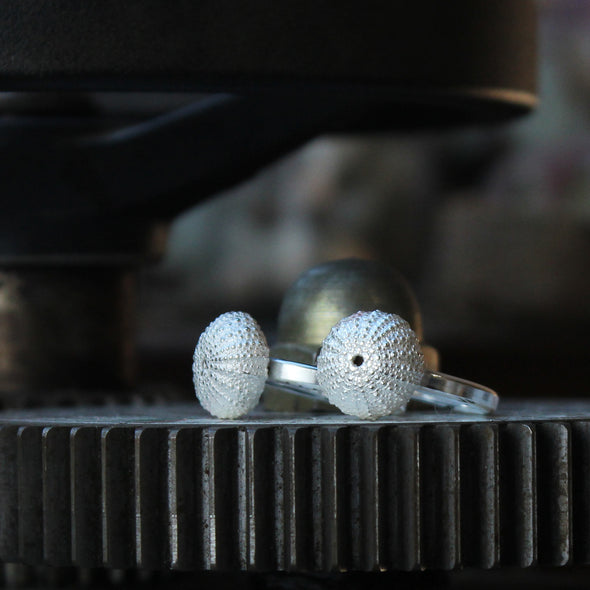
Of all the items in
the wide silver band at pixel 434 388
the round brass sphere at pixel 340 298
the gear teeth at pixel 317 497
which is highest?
the round brass sphere at pixel 340 298

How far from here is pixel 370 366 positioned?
566 mm

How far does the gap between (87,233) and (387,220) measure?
33.3 inches

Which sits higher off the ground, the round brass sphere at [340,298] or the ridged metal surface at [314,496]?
the round brass sphere at [340,298]

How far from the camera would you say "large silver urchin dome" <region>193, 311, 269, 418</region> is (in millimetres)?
589

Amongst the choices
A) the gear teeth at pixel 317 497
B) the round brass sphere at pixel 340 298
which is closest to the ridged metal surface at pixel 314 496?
the gear teeth at pixel 317 497

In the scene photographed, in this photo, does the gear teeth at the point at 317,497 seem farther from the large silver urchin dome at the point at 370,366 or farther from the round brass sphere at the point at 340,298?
the round brass sphere at the point at 340,298

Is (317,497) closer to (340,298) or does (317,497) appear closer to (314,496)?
(314,496)

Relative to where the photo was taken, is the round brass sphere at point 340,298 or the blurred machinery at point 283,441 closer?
the blurred machinery at point 283,441

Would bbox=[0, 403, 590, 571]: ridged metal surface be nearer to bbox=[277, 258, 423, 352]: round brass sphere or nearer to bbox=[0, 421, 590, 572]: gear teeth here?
bbox=[0, 421, 590, 572]: gear teeth

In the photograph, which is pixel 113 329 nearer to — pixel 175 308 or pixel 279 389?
pixel 279 389

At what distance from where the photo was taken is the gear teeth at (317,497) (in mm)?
532

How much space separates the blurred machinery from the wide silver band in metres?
0.01

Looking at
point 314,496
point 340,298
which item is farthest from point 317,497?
point 340,298

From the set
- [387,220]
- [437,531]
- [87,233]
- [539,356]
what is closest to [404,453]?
[437,531]
